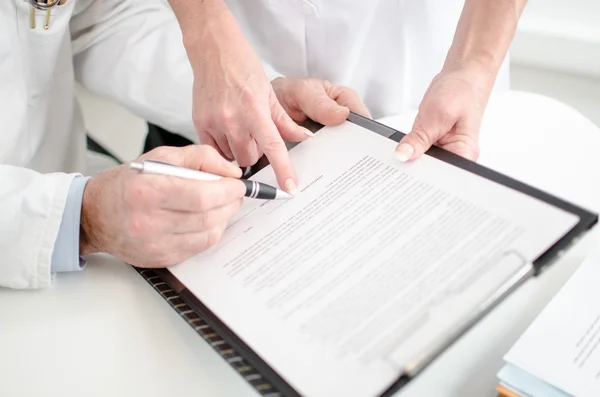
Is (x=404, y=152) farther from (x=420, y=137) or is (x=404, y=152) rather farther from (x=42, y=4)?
(x=42, y=4)

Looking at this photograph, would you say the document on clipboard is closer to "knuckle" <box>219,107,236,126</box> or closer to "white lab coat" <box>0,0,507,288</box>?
"knuckle" <box>219,107,236,126</box>

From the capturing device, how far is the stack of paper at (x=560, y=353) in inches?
20.9

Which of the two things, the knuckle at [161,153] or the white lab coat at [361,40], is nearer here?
the knuckle at [161,153]

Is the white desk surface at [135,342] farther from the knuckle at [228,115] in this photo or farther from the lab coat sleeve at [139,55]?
the lab coat sleeve at [139,55]

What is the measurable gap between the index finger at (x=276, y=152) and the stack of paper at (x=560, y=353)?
30 centimetres

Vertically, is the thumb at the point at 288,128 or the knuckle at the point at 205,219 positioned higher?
the thumb at the point at 288,128

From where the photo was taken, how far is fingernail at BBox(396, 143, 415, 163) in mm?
675

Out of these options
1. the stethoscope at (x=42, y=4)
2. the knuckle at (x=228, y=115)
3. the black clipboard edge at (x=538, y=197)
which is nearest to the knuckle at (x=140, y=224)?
the knuckle at (x=228, y=115)

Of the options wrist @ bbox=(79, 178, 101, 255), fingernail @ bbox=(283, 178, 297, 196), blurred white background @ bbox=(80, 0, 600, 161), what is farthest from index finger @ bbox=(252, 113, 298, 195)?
blurred white background @ bbox=(80, 0, 600, 161)

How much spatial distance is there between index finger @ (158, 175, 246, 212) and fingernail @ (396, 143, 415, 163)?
198 mm

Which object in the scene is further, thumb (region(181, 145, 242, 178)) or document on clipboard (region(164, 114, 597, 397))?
thumb (region(181, 145, 242, 178))

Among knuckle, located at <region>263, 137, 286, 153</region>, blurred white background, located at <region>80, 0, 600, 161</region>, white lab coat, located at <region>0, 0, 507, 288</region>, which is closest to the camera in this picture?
knuckle, located at <region>263, 137, 286, 153</region>

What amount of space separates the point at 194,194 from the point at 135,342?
0.18 m

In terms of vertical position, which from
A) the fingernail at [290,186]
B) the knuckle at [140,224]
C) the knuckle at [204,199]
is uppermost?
the knuckle at [204,199]
